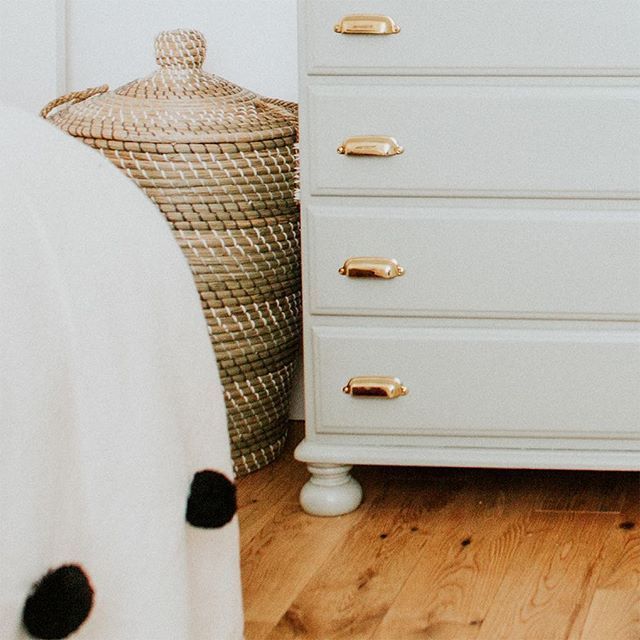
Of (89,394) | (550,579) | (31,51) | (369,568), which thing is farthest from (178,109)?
(89,394)

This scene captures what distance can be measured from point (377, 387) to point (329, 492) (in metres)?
0.21

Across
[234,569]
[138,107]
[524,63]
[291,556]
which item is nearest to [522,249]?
[524,63]

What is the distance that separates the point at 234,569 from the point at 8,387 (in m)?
0.32

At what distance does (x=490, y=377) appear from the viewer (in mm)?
1597

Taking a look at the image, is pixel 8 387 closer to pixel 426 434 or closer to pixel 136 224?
pixel 136 224

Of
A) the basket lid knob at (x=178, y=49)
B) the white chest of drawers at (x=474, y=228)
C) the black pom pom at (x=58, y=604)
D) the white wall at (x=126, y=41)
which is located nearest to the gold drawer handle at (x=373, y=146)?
the white chest of drawers at (x=474, y=228)

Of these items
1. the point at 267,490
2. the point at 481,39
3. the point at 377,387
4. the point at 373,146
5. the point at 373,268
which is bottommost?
the point at 267,490

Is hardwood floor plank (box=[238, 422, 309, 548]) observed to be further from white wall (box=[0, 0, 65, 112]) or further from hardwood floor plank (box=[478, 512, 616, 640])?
white wall (box=[0, 0, 65, 112])

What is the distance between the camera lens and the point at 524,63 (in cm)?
152

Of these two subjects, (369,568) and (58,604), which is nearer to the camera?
(58,604)

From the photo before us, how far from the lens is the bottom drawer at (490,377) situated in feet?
5.18

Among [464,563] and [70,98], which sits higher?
[70,98]

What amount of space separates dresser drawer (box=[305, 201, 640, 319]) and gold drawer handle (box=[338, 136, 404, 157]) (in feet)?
0.26

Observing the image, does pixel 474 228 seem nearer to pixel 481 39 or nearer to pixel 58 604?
pixel 481 39
